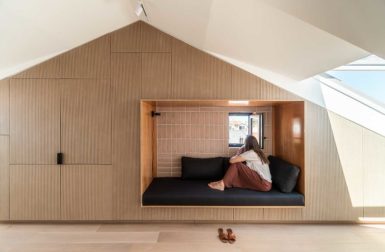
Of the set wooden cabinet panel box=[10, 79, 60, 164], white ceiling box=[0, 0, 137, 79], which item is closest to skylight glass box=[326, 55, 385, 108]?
white ceiling box=[0, 0, 137, 79]

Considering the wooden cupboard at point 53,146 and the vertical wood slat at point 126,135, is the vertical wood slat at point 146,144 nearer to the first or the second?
the vertical wood slat at point 126,135

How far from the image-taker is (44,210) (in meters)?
3.12

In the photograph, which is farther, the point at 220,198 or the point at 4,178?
the point at 4,178

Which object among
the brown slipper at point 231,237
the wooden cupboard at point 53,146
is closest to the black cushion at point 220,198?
the brown slipper at point 231,237

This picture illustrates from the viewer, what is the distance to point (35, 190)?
313 cm

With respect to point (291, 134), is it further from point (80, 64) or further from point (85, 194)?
point (80, 64)

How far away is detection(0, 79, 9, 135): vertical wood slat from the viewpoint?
313 cm

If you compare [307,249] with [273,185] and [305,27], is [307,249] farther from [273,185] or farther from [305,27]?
[305,27]

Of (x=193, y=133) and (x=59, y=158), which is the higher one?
(x=193, y=133)

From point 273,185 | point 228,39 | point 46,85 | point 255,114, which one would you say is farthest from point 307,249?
point 46,85

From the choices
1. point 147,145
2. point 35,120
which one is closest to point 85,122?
point 35,120

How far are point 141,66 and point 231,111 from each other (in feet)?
5.26

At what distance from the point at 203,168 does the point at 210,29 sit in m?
2.08

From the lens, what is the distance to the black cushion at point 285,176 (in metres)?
3.03
